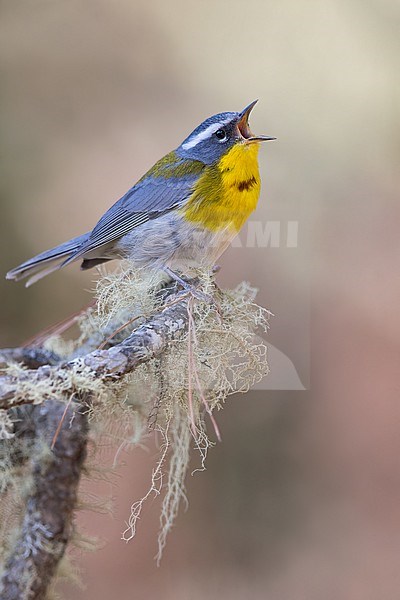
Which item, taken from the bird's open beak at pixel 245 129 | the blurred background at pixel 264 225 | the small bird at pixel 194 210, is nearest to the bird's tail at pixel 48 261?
the small bird at pixel 194 210

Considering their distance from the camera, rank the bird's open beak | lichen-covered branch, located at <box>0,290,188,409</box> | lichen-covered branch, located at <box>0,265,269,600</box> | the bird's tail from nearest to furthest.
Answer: lichen-covered branch, located at <box>0,290,188,409</box>
lichen-covered branch, located at <box>0,265,269,600</box>
the bird's open beak
the bird's tail

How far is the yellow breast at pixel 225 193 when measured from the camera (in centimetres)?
86

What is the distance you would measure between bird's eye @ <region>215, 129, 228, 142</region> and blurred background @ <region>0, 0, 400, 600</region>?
209 millimetres

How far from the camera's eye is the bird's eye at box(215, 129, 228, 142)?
841mm

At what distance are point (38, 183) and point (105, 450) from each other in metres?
0.62

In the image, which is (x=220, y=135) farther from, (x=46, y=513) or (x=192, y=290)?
(x=46, y=513)

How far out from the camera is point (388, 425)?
116cm

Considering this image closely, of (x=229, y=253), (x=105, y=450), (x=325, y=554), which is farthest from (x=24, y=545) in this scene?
(x=325, y=554)

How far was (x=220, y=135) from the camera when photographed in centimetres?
85

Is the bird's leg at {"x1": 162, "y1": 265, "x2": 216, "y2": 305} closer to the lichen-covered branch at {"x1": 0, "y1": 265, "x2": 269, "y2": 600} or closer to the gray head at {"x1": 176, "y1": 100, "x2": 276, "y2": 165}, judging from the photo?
the lichen-covered branch at {"x1": 0, "y1": 265, "x2": 269, "y2": 600}

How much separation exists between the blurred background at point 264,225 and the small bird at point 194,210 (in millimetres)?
160

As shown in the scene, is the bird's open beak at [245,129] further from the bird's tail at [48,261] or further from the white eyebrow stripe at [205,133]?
the bird's tail at [48,261]

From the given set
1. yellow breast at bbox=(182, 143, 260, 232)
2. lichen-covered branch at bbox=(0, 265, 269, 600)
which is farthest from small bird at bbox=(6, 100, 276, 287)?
lichen-covered branch at bbox=(0, 265, 269, 600)

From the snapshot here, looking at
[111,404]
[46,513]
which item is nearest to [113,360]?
[111,404]
